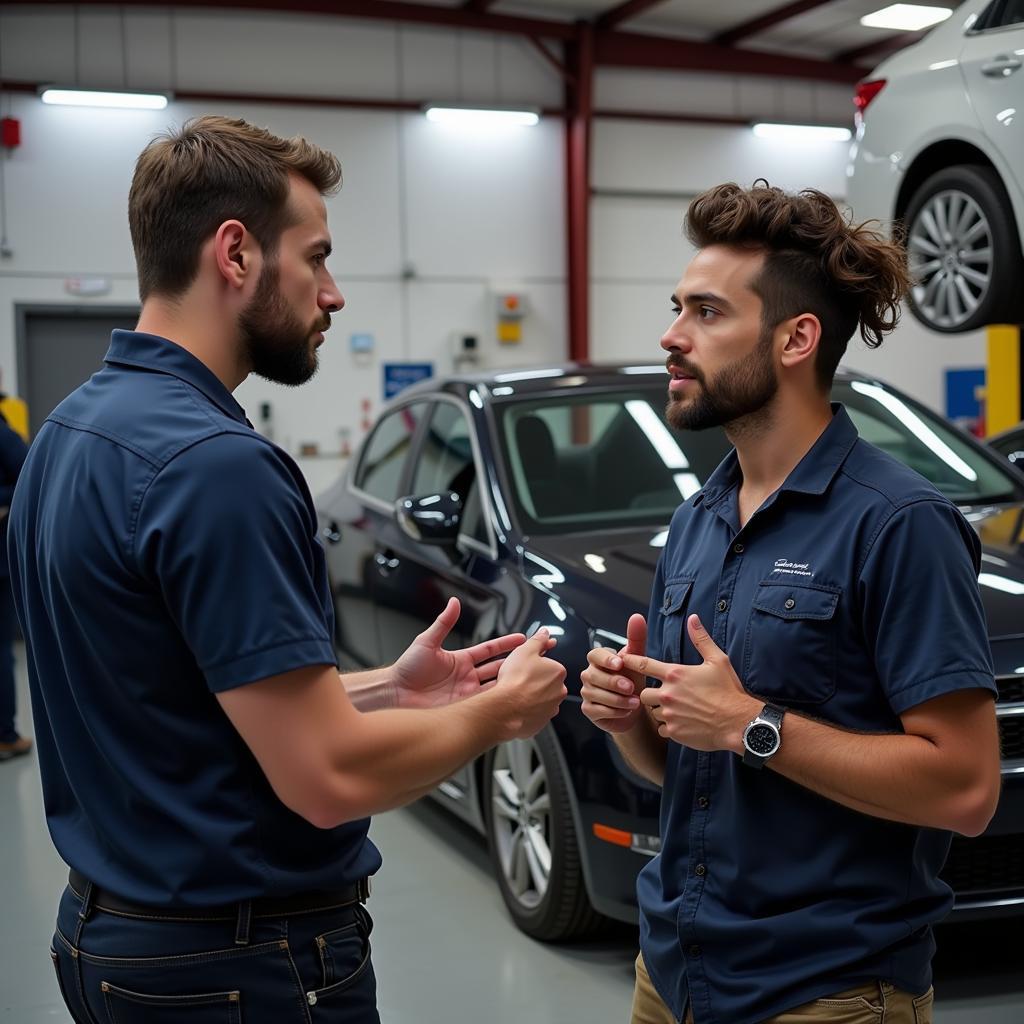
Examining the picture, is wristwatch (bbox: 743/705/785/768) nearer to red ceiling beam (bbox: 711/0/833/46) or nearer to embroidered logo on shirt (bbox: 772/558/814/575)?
embroidered logo on shirt (bbox: 772/558/814/575)

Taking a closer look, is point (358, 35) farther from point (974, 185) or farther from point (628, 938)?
point (628, 938)

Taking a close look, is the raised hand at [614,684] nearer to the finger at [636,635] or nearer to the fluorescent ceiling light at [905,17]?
the finger at [636,635]

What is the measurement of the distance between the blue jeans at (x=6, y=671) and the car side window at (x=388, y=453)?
175 cm

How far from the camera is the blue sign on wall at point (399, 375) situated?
12758 mm

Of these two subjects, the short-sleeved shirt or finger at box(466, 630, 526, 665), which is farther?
finger at box(466, 630, 526, 665)

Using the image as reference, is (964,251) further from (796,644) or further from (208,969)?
(208,969)

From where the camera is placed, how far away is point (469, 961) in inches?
145

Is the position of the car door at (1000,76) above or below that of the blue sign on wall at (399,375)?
above

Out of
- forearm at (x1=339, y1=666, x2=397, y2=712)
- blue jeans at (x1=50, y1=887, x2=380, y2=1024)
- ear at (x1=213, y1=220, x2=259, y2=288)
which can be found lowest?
blue jeans at (x1=50, y1=887, x2=380, y2=1024)

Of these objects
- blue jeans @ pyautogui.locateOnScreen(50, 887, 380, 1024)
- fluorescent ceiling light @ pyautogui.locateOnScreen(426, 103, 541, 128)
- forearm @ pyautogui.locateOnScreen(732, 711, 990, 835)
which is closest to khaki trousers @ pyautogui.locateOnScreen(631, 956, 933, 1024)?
forearm @ pyautogui.locateOnScreen(732, 711, 990, 835)

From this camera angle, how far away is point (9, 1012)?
11.4 ft

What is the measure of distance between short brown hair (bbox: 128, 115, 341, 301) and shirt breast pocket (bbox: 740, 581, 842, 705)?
765 mm

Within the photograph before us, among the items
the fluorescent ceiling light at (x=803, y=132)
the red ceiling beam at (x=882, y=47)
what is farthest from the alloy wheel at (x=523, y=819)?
the red ceiling beam at (x=882, y=47)

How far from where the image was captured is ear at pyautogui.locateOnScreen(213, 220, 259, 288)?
156cm
